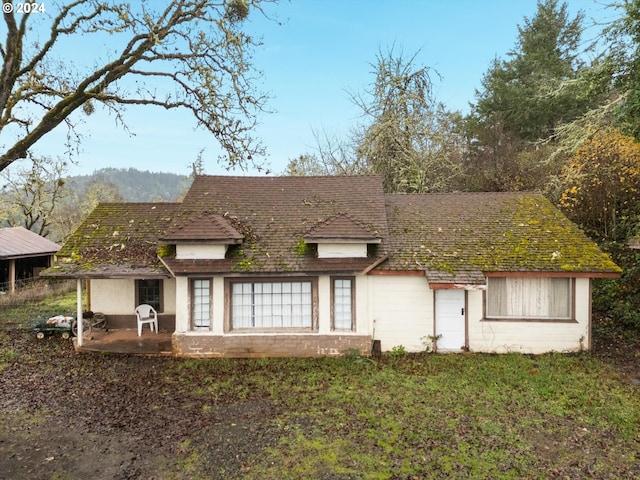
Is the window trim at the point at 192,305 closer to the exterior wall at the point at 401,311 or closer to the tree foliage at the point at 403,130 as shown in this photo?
the exterior wall at the point at 401,311

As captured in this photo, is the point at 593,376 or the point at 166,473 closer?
the point at 166,473

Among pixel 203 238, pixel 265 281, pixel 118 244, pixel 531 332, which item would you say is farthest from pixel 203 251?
pixel 531 332

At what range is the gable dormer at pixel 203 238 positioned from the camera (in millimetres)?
10250

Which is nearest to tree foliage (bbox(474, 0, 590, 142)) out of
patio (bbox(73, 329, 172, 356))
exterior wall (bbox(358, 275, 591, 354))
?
exterior wall (bbox(358, 275, 591, 354))

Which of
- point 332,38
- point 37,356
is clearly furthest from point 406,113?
Answer: point 37,356

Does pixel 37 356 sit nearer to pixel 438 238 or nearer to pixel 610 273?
pixel 438 238

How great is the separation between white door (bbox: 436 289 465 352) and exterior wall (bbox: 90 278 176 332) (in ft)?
29.3

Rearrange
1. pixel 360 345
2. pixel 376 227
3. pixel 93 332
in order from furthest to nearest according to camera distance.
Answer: pixel 93 332 < pixel 376 227 < pixel 360 345

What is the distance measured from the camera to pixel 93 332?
1258 centimetres

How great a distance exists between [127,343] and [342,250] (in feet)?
23.9

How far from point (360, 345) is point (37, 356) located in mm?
9468

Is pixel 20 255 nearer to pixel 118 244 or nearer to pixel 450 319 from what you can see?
pixel 118 244

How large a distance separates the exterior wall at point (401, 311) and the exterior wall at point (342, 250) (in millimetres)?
806

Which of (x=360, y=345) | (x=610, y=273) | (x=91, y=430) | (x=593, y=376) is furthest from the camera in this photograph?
(x=360, y=345)
